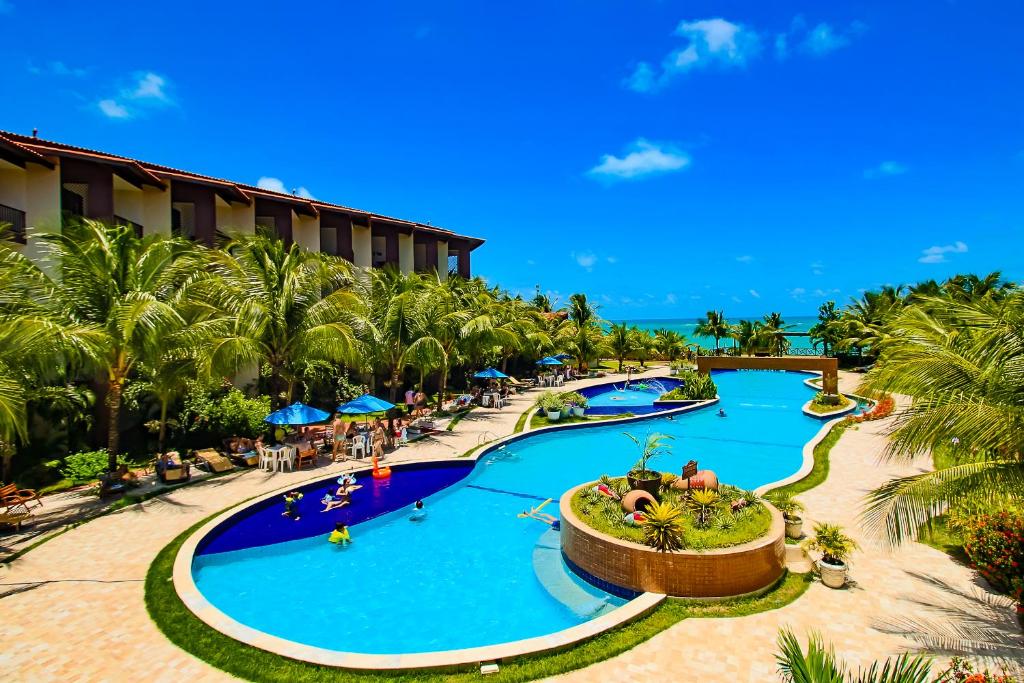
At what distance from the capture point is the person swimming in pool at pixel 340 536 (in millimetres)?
10625

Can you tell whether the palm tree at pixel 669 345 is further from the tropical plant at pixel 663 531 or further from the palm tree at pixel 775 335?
the tropical plant at pixel 663 531

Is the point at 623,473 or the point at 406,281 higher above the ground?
the point at 406,281

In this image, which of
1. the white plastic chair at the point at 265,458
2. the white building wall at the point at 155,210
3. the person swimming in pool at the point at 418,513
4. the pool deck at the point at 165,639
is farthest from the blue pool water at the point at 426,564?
the white building wall at the point at 155,210

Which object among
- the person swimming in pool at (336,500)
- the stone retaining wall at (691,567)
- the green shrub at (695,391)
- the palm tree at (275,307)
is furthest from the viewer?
the green shrub at (695,391)

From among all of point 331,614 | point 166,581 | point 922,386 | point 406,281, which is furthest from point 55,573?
point 406,281

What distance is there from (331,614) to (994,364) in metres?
9.09

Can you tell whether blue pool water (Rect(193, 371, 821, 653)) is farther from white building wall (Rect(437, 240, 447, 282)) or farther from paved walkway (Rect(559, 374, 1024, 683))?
white building wall (Rect(437, 240, 447, 282))

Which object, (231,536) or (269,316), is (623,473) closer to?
(231,536)

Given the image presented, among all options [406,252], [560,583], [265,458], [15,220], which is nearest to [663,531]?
[560,583]

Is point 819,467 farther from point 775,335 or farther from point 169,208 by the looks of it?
point 775,335

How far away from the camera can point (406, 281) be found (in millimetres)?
22328

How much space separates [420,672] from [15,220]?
16.6 meters

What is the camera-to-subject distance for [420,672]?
232 inches

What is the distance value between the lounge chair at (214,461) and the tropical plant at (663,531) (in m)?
11.3
